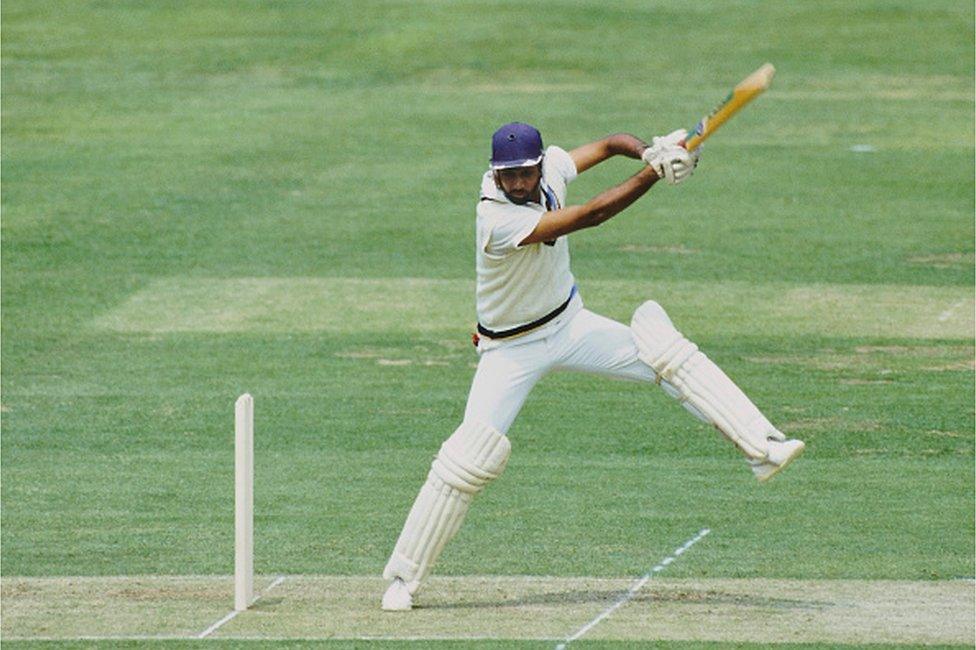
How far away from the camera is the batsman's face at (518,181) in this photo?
9.04 m

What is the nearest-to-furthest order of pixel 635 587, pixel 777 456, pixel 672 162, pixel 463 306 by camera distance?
pixel 672 162 → pixel 777 456 → pixel 635 587 → pixel 463 306

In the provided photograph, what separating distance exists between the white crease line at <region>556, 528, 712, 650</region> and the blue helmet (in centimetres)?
200

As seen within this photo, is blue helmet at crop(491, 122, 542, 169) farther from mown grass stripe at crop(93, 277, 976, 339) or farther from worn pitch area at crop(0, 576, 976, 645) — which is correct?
mown grass stripe at crop(93, 277, 976, 339)

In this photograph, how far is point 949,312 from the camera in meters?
18.4

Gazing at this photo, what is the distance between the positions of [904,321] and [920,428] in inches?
161

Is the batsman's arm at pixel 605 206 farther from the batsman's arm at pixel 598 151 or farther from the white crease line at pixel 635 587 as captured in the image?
the white crease line at pixel 635 587

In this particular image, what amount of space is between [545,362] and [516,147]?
1001 mm

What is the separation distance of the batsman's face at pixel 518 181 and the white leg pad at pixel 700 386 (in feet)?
2.56

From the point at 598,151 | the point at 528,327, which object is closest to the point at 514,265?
the point at 528,327

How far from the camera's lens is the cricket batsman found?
902cm

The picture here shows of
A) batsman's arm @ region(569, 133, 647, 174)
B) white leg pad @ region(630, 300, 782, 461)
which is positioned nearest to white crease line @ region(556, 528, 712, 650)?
white leg pad @ region(630, 300, 782, 461)

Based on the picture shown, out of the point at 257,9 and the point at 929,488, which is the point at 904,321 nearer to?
the point at 929,488

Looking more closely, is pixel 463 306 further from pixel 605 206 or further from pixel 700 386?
pixel 605 206

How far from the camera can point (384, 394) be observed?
15062mm
